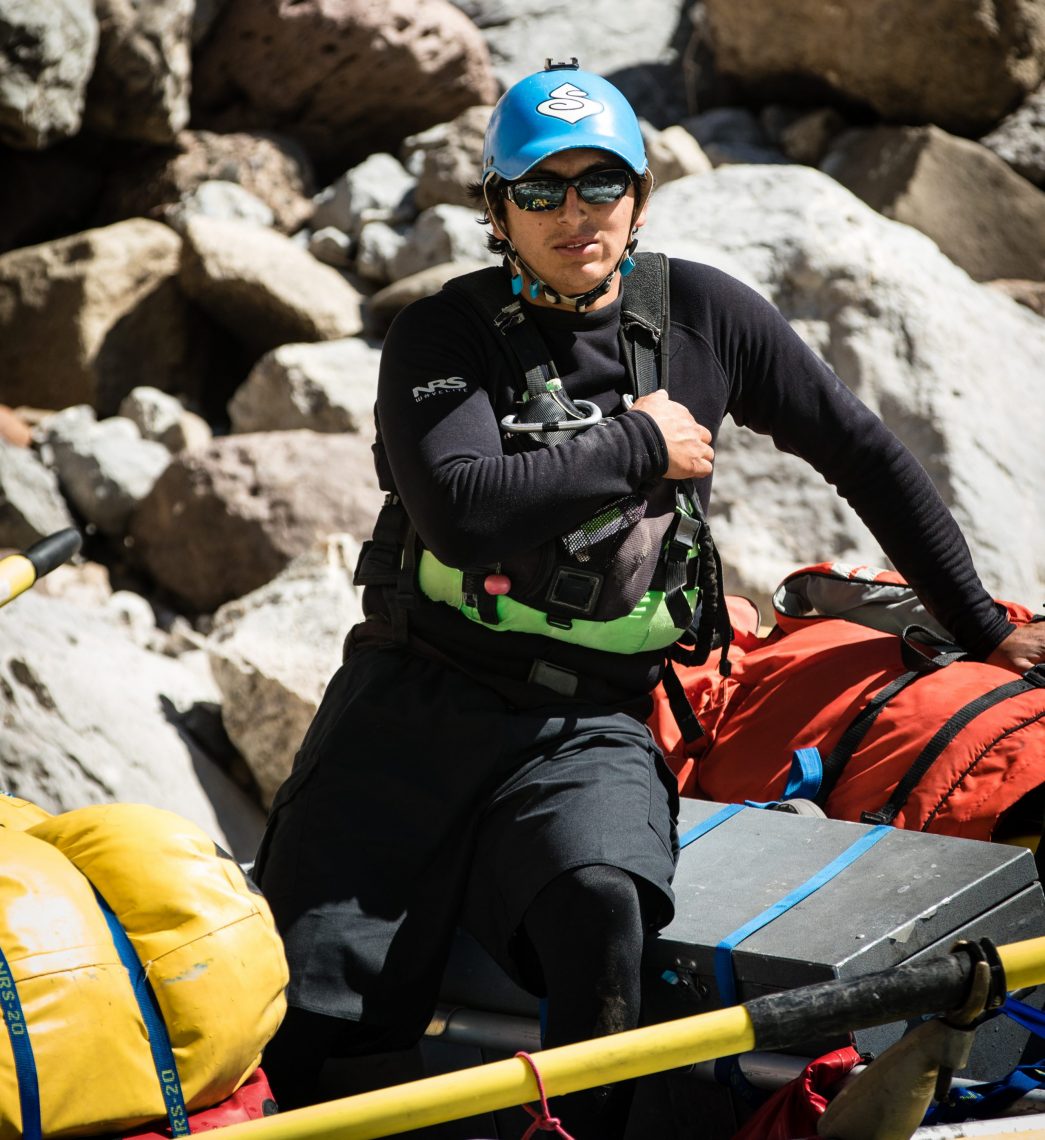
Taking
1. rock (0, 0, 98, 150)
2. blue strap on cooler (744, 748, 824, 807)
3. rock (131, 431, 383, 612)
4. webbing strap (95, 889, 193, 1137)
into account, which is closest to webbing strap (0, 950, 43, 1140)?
webbing strap (95, 889, 193, 1137)

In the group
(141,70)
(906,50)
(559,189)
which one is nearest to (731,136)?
(906,50)

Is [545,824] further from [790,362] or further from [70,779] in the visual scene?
[70,779]

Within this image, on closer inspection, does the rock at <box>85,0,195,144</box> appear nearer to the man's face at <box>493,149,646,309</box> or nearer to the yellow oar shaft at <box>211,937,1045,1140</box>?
the man's face at <box>493,149,646,309</box>

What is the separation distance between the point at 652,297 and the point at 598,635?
77cm

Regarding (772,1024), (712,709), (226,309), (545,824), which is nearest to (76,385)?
(226,309)

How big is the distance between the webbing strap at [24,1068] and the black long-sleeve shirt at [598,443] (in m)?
1.20

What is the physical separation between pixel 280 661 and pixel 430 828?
2.48 m

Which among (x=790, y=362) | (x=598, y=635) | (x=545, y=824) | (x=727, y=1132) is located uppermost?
(x=790, y=362)

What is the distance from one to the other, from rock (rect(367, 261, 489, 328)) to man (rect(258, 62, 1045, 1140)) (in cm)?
488

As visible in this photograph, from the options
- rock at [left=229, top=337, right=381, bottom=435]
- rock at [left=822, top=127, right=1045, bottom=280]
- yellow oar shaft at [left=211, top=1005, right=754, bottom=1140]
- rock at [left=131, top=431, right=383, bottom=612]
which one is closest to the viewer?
yellow oar shaft at [left=211, top=1005, right=754, bottom=1140]

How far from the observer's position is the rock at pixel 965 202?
349 inches

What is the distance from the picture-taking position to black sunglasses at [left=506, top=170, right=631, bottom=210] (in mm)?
2957

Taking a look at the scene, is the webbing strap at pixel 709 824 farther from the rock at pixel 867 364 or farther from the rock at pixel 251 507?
the rock at pixel 251 507

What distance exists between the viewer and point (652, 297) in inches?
122
